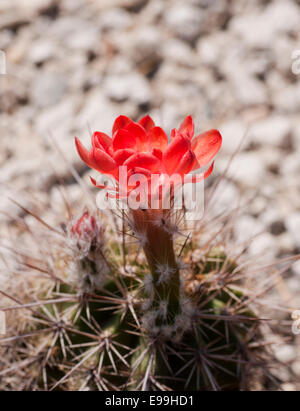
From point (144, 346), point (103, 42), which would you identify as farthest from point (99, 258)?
point (103, 42)

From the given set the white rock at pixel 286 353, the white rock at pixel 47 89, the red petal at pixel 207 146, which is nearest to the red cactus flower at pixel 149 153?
the red petal at pixel 207 146

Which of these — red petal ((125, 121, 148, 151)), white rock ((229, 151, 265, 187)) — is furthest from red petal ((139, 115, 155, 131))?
white rock ((229, 151, 265, 187))

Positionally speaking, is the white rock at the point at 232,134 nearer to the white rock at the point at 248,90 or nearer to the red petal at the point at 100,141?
the white rock at the point at 248,90

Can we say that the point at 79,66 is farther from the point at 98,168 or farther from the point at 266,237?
the point at 98,168

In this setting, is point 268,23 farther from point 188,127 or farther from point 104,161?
point 104,161

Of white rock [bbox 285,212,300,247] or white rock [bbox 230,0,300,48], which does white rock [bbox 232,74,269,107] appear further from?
white rock [bbox 285,212,300,247]

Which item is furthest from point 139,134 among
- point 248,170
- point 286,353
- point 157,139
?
point 248,170

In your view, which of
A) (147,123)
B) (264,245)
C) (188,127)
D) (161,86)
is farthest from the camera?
(161,86)
